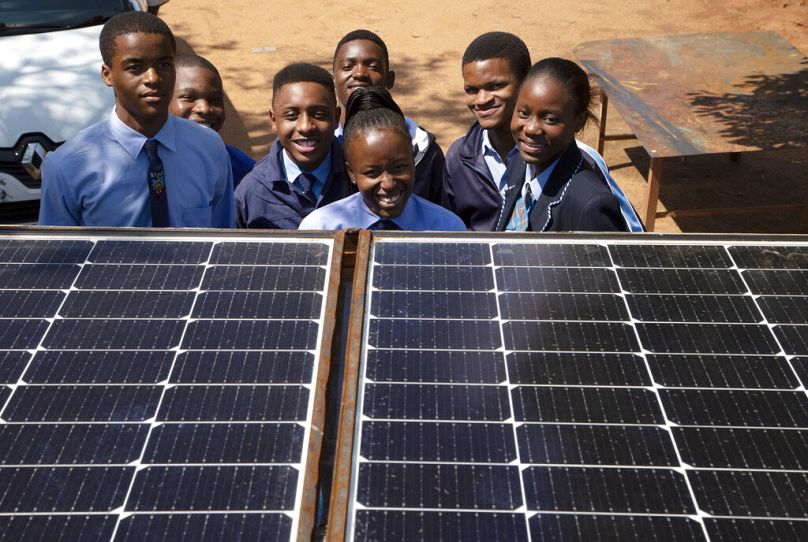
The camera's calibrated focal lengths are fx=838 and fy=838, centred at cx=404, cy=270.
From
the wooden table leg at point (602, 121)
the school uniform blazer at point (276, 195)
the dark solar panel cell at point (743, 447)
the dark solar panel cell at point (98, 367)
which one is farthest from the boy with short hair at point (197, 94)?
the wooden table leg at point (602, 121)

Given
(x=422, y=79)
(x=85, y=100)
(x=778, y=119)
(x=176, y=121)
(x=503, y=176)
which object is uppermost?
(x=176, y=121)

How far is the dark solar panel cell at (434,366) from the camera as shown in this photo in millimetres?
2686

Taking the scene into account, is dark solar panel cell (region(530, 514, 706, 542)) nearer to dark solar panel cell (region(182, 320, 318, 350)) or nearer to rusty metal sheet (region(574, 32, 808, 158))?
dark solar panel cell (region(182, 320, 318, 350))

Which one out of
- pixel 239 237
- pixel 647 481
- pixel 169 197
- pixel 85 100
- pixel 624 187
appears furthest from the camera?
pixel 624 187

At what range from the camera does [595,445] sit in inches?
96.1

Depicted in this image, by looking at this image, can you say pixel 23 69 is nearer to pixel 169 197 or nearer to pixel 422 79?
pixel 169 197

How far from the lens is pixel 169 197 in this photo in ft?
15.0

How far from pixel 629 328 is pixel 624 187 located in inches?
285

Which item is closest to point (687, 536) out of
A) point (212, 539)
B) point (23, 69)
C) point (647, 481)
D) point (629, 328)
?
point (647, 481)

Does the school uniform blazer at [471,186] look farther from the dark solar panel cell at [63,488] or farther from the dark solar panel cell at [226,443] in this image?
the dark solar panel cell at [63,488]

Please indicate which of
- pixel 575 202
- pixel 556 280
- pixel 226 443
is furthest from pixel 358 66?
pixel 226 443

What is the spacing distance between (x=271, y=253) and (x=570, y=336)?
1.20 meters

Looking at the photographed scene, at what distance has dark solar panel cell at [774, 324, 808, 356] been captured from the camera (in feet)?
9.15

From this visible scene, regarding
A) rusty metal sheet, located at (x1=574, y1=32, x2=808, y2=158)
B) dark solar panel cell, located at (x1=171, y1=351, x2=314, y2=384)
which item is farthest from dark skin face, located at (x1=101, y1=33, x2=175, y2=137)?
rusty metal sheet, located at (x1=574, y1=32, x2=808, y2=158)
